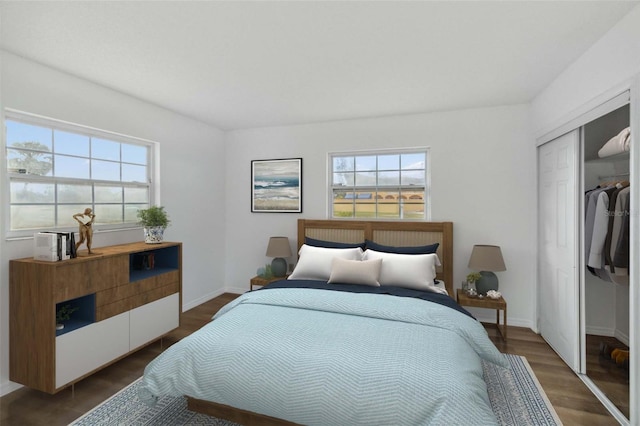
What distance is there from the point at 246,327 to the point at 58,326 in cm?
148

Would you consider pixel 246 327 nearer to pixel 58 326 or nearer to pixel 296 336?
pixel 296 336

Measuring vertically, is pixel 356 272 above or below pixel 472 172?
below

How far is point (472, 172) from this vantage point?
3.75 metres

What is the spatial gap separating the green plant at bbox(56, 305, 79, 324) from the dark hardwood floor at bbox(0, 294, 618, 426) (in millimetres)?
522

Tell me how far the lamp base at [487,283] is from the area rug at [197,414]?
1056 mm

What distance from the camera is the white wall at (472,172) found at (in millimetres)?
3574

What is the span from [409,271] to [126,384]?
2577 mm

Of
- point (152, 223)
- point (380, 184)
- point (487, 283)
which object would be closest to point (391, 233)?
point (380, 184)

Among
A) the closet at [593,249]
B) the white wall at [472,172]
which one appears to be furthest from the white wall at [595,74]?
the white wall at [472,172]

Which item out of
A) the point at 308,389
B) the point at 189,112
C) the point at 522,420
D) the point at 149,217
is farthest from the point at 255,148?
the point at 522,420

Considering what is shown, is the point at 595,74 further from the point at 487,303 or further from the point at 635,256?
the point at 487,303

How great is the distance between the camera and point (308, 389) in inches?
65.3

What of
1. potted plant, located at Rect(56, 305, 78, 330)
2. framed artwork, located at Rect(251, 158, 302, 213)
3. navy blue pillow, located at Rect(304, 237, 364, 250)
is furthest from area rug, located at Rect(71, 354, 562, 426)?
framed artwork, located at Rect(251, 158, 302, 213)

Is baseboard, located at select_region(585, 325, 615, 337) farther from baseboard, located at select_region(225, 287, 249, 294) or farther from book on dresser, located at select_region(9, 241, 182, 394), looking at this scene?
baseboard, located at select_region(225, 287, 249, 294)
